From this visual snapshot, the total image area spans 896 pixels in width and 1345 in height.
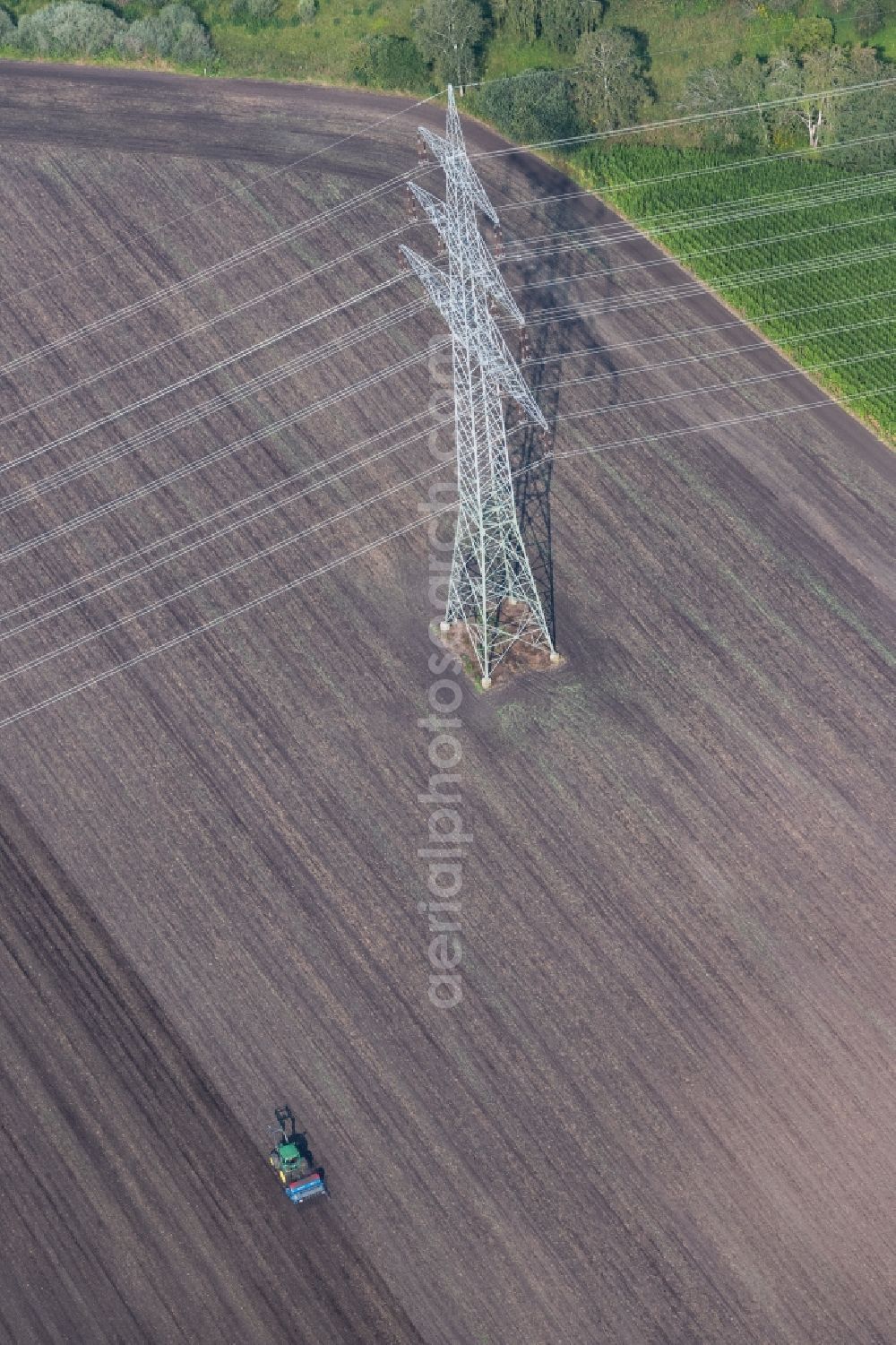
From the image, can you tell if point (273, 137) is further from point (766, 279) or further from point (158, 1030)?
point (158, 1030)

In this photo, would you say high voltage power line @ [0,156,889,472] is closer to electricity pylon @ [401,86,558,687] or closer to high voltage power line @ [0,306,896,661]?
electricity pylon @ [401,86,558,687]

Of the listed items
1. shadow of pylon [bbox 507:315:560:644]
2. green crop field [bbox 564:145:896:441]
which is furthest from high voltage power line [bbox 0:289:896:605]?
shadow of pylon [bbox 507:315:560:644]

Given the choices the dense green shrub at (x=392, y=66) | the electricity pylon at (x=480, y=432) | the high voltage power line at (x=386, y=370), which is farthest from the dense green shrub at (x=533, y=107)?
the electricity pylon at (x=480, y=432)

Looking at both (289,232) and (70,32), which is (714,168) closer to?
(289,232)

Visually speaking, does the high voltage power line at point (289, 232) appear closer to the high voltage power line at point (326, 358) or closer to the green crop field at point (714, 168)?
the green crop field at point (714, 168)

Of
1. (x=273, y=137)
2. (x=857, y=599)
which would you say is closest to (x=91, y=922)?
(x=857, y=599)

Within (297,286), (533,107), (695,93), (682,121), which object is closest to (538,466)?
(297,286)

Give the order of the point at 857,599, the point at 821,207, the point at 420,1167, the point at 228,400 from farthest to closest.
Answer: the point at 821,207 → the point at 228,400 → the point at 857,599 → the point at 420,1167
